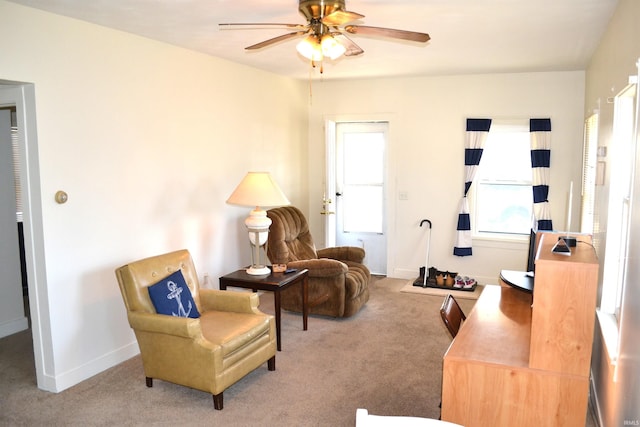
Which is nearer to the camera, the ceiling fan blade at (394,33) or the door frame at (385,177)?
the ceiling fan blade at (394,33)

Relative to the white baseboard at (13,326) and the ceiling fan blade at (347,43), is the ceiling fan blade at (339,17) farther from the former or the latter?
the white baseboard at (13,326)

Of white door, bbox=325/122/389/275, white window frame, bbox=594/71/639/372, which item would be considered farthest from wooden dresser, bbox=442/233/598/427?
white door, bbox=325/122/389/275

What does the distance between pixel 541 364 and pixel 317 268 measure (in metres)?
2.70

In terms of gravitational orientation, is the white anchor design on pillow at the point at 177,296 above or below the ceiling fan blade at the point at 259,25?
below

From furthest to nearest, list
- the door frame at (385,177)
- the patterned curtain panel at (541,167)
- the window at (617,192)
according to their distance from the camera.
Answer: the door frame at (385,177) → the patterned curtain panel at (541,167) → the window at (617,192)

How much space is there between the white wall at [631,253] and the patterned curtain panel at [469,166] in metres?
1.66

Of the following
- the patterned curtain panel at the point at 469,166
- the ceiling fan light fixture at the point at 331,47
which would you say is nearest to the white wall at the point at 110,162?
the ceiling fan light fixture at the point at 331,47

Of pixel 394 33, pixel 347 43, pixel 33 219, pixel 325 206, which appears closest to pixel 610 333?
pixel 394 33

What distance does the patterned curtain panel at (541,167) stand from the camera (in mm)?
5570

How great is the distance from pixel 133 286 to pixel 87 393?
78 centimetres

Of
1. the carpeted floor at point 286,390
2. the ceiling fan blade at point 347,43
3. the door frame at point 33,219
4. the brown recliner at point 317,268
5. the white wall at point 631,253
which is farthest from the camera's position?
the brown recliner at point 317,268

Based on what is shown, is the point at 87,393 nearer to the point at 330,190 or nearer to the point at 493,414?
the point at 493,414

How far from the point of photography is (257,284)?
4066 mm

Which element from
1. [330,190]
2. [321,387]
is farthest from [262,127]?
[321,387]
